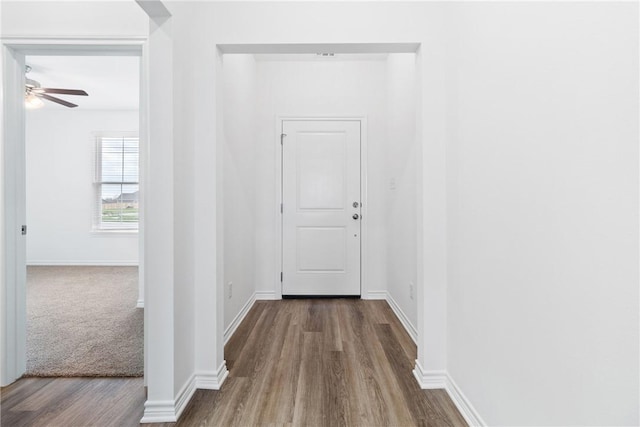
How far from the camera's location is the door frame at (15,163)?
6.59ft

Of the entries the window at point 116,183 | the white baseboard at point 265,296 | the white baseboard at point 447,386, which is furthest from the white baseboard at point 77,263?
the white baseboard at point 447,386

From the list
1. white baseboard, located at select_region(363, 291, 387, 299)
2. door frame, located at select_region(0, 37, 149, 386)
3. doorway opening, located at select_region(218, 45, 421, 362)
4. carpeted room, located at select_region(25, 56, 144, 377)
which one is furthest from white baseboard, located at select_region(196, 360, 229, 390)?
carpeted room, located at select_region(25, 56, 144, 377)

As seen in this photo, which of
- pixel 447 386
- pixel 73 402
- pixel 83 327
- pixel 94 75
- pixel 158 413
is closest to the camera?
pixel 158 413

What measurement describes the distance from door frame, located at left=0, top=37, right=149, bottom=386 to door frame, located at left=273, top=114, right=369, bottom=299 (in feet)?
5.98

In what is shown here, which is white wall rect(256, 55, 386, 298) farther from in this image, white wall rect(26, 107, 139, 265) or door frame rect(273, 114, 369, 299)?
Answer: white wall rect(26, 107, 139, 265)

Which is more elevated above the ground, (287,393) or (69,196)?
(69,196)

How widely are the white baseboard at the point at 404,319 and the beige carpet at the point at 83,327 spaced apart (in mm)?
1977

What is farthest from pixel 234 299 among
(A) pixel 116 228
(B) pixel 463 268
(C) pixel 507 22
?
(A) pixel 116 228

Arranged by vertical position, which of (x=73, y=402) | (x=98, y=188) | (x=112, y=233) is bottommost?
(x=73, y=402)

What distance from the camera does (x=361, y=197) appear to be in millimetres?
3826

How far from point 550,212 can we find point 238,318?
2.62m

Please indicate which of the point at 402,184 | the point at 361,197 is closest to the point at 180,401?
the point at 402,184

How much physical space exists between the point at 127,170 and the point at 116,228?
40.9 inches

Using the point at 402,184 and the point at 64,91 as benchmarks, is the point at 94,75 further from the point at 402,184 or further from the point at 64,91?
the point at 402,184
